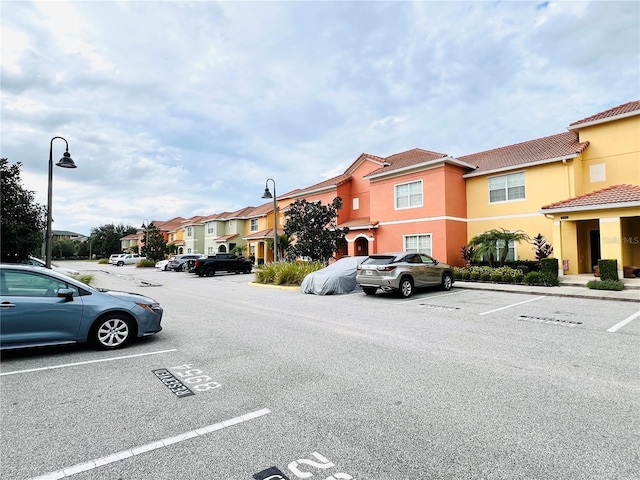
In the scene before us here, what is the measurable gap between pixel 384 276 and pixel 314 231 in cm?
792

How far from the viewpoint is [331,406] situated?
149 inches

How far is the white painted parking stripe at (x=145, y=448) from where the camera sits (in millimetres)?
2684

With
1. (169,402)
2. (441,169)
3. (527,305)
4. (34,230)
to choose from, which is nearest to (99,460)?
(169,402)

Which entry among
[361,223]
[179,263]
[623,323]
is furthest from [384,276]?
[179,263]

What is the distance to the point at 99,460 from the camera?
9.33ft

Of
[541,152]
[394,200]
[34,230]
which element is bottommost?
[34,230]

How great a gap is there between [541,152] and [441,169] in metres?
5.21

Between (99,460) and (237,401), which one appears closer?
(99,460)

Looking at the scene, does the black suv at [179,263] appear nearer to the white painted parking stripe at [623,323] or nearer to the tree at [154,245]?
the tree at [154,245]

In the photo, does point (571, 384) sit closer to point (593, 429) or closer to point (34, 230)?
point (593, 429)

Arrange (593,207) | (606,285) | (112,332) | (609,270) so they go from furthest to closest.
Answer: (593,207) → (609,270) → (606,285) → (112,332)

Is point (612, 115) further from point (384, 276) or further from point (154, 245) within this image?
point (154, 245)

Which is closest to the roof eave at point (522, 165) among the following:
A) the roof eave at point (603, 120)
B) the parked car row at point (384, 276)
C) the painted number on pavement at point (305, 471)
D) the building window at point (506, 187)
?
the building window at point (506, 187)

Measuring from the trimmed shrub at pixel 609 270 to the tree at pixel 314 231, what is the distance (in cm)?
1192
